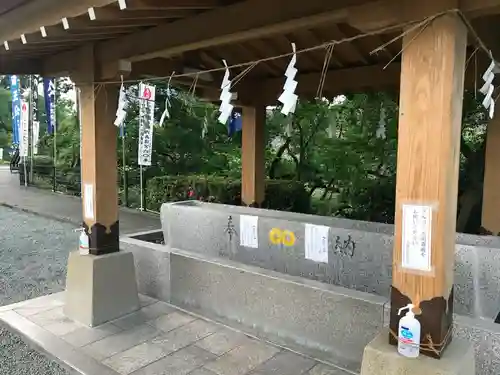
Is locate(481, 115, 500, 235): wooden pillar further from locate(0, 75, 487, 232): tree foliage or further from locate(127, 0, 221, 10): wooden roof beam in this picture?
locate(127, 0, 221, 10): wooden roof beam

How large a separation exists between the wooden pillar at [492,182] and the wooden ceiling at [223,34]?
1.26 meters

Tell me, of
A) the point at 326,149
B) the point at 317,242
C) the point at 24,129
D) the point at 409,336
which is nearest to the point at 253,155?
the point at 326,149

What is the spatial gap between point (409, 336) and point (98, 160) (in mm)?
3173

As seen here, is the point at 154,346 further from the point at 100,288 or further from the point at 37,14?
the point at 37,14

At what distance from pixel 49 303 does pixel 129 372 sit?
1.84 m

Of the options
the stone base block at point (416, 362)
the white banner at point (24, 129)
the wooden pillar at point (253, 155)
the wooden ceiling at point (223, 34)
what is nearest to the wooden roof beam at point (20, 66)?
the wooden ceiling at point (223, 34)

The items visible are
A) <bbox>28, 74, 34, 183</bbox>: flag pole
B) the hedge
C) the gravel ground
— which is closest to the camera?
the gravel ground

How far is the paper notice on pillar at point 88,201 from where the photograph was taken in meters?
4.08

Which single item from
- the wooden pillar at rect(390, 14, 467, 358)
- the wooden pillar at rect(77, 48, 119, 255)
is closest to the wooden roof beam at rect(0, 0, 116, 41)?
the wooden pillar at rect(77, 48, 119, 255)

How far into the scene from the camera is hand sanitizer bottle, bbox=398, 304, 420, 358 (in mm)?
2004

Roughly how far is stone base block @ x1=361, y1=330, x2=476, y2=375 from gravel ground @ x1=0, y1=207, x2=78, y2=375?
232cm

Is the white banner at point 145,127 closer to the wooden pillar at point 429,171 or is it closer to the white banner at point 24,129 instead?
the wooden pillar at point 429,171

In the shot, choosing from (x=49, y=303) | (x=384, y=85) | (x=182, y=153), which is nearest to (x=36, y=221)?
(x=182, y=153)

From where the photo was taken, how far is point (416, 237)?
80.0 inches
